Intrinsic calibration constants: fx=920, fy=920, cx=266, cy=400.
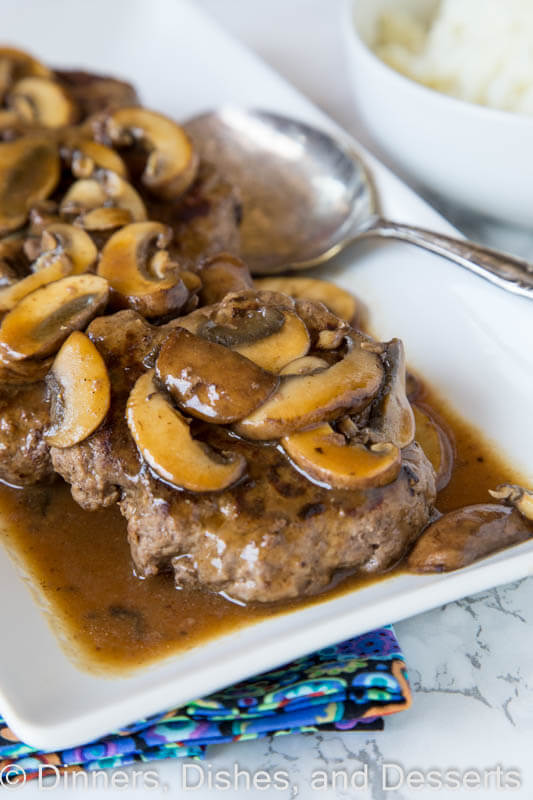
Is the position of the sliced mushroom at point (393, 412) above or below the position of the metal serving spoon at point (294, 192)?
above

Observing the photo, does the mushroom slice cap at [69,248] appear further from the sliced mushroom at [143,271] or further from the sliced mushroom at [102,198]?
the sliced mushroom at [102,198]

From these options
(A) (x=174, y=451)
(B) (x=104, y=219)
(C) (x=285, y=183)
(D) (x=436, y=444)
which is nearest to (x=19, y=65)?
(C) (x=285, y=183)

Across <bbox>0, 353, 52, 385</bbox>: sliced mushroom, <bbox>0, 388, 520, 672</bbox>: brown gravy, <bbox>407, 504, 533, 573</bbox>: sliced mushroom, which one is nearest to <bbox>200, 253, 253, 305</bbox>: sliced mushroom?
<bbox>0, 353, 52, 385</bbox>: sliced mushroom

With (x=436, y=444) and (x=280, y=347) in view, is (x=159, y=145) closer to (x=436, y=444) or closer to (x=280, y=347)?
(x=280, y=347)

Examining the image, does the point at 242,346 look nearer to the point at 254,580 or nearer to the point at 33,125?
the point at 254,580

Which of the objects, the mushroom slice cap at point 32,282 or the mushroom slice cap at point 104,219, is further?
the mushroom slice cap at point 104,219

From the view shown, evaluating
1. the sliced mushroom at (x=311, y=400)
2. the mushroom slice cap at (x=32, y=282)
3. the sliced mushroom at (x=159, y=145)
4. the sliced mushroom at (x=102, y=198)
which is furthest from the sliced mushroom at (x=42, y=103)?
the sliced mushroom at (x=311, y=400)

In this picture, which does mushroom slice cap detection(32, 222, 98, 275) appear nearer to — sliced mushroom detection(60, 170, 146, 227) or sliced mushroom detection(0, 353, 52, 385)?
sliced mushroom detection(60, 170, 146, 227)
